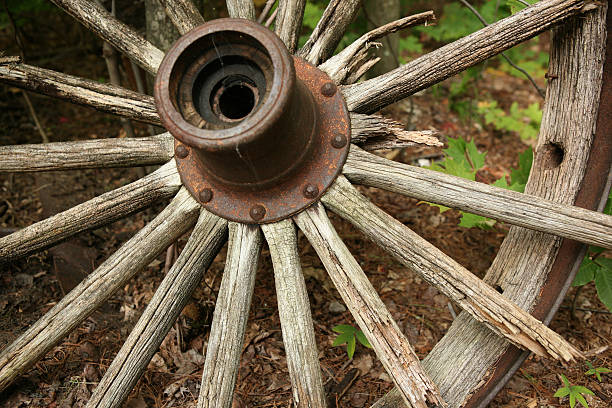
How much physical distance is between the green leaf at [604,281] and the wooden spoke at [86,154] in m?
1.78

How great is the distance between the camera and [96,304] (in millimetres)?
1686

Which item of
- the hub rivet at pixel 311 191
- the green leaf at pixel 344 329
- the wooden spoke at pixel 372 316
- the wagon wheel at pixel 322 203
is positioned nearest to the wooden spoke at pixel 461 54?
the wagon wheel at pixel 322 203

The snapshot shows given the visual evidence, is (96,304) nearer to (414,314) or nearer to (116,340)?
(116,340)

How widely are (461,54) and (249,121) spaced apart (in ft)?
2.70

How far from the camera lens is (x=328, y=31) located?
1857 mm

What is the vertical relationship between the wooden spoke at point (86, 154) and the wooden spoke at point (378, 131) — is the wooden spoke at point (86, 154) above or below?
below

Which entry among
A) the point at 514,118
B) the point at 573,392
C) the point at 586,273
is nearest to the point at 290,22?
the point at 586,273

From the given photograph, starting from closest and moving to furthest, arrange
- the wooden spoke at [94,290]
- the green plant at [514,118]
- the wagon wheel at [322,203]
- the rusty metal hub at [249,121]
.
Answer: the rusty metal hub at [249,121] → the wagon wheel at [322,203] → the wooden spoke at [94,290] → the green plant at [514,118]

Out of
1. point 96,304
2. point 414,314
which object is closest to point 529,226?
point 414,314

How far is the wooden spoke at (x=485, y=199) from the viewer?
1.52 metres

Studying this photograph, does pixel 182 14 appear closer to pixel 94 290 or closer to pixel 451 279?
pixel 94 290

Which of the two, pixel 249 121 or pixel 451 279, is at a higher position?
pixel 249 121

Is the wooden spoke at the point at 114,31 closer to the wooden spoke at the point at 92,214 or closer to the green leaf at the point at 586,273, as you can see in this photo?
the wooden spoke at the point at 92,214

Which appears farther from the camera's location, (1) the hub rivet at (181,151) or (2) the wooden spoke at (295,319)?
(1) the hub rivet at (181,151)
